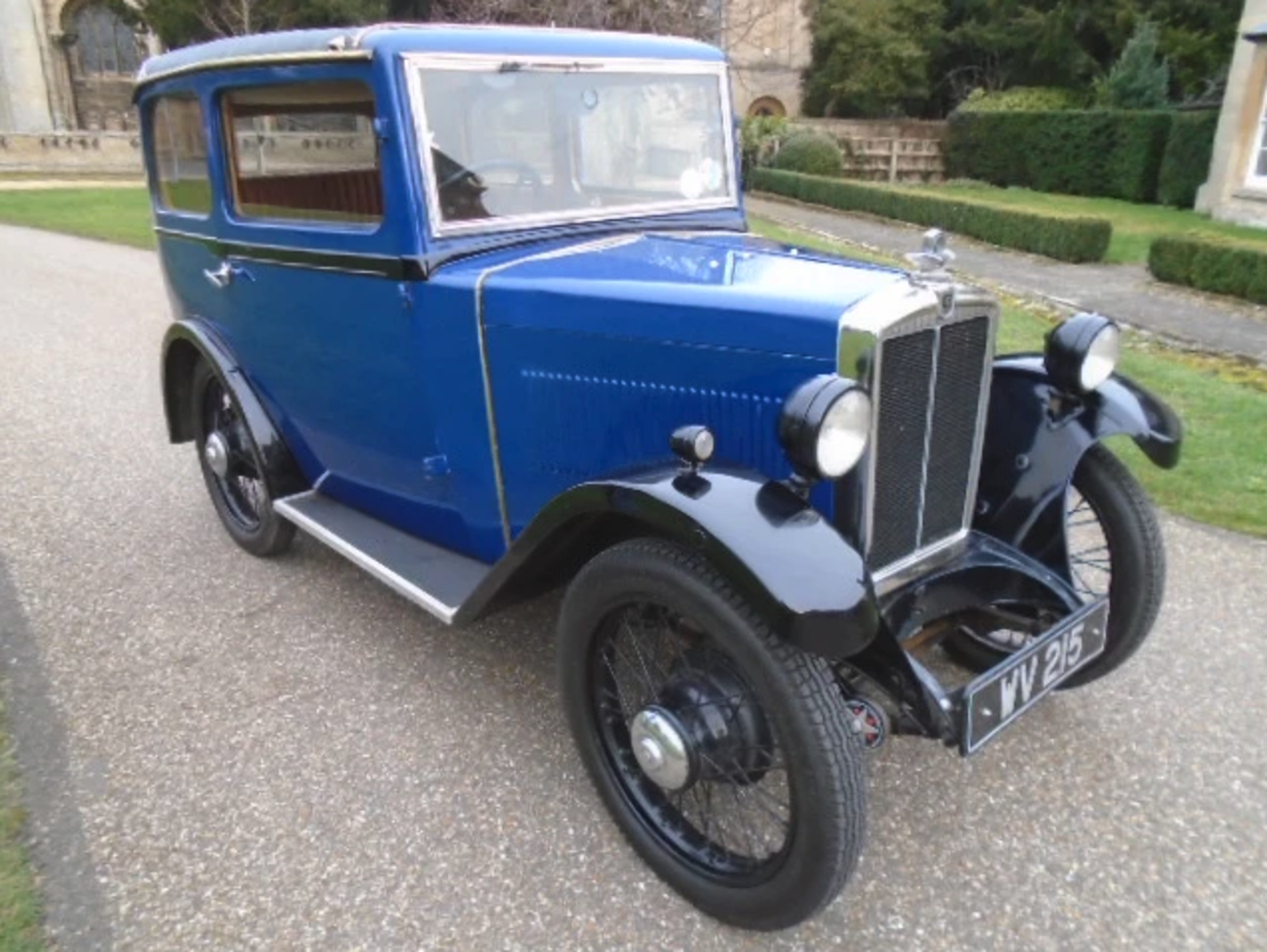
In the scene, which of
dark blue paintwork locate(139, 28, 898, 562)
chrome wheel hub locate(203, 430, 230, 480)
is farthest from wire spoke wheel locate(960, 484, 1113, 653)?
chrome wheel hub locate(203, 430, 230, 480)

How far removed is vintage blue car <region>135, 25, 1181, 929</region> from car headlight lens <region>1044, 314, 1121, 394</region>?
11mm

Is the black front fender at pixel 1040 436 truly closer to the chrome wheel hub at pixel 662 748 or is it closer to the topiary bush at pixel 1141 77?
the chrome wheel hub at pixel 662 748

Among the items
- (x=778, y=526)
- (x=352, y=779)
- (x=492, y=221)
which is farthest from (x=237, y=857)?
(x=492, y=221)

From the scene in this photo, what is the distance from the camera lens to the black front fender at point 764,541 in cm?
183

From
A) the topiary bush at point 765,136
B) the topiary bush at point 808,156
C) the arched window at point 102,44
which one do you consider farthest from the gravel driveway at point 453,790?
the arched window at point 102,44

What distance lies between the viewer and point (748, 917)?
209 cm

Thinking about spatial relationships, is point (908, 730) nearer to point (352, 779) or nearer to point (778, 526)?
point (778, 526)

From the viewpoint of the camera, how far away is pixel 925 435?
2416 millimetres

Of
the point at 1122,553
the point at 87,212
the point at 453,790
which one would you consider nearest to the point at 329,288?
the point at 453,790

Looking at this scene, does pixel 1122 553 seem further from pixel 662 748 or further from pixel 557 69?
pixel 557 69

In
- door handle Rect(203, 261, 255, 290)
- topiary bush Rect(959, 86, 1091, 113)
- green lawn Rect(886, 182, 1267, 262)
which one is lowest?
green lawn Rect(886, 182, 1267, 262)

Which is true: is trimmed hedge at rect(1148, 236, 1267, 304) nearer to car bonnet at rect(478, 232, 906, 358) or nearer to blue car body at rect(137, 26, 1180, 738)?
blue car body at rect(137, 26, 1180, 738)

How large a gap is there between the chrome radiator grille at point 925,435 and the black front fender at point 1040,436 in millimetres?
202

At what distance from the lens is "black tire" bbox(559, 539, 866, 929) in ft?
6.23
